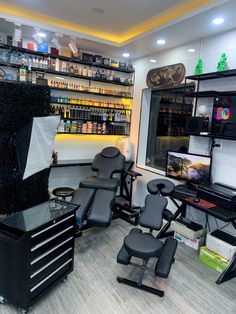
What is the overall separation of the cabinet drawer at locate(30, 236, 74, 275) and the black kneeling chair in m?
0.56

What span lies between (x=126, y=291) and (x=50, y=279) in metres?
0.75

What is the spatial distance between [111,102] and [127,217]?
2290 millimetres

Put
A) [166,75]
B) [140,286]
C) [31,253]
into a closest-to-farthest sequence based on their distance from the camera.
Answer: [31,253] → [140,286] → [166,75]

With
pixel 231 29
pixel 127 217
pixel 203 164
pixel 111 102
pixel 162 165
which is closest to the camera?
pixel 231 29

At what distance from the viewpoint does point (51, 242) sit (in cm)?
220

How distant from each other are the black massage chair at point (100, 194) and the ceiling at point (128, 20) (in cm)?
189

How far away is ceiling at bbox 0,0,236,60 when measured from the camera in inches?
112

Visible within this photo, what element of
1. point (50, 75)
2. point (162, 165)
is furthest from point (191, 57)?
point (50, 75)

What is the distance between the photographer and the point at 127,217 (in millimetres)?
4086

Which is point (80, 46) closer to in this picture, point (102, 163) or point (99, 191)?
point (102, 163)

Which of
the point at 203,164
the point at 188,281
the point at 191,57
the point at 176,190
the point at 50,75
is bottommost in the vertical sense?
the point at 188,281

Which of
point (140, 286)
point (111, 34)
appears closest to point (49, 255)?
point (140, 286)

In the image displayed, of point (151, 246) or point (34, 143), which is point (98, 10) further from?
point (151, 246)

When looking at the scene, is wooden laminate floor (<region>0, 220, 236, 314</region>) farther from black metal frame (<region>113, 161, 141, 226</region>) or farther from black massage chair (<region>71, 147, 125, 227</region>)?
black metal frame (<region>113, 161, 141, 226</region>)
